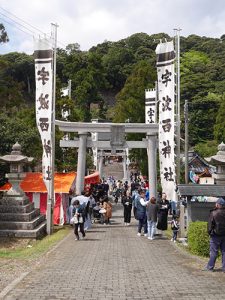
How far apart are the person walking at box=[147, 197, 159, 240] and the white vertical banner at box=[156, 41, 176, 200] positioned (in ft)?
7.85

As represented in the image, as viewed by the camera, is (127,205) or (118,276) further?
(127,205)

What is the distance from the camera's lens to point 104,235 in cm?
1509

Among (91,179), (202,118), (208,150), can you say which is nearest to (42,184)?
(91,179)

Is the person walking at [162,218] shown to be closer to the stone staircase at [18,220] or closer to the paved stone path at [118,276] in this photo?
the paved stone path at [118,276]

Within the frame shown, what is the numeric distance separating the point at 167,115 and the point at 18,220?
7234mm

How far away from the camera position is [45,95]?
1702 cm

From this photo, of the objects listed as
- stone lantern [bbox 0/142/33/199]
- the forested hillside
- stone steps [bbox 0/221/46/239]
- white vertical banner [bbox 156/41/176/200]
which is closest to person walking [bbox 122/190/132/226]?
white vertical banner [bbox 156/41/176/200]

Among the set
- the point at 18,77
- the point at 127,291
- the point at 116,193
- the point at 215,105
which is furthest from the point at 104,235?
the point at 18,77

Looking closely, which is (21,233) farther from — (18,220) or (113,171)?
(113,171)

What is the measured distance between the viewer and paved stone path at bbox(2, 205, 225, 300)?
6617 millimetres

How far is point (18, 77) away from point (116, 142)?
76.3m

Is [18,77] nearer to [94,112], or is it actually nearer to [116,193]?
[94,112]

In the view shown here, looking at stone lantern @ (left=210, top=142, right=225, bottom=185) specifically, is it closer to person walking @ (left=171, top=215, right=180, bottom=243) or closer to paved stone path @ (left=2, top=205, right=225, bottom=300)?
person walking @ (left=171, top=215, right=180, bottom=243)

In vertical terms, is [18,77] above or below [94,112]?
above
